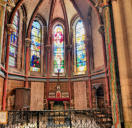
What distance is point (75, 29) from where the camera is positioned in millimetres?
15000

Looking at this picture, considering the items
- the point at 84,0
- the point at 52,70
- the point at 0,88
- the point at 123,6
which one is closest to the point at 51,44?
the point at 52,70

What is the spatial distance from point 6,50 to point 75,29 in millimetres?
7696

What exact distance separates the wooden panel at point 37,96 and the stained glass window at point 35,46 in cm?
170

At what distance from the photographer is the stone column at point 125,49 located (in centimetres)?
325

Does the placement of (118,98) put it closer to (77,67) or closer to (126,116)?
(126,116)

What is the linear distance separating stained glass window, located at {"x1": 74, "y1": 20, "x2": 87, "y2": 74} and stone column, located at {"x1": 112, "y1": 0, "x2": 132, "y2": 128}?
32.6 ft

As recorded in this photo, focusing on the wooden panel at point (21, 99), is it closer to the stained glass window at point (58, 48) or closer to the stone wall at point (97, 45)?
the stained glass window at point (58, 48)

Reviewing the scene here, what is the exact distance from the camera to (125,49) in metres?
3.43

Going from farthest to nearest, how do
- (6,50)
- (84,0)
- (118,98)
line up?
(84,0) < (6,50) < (118,98)

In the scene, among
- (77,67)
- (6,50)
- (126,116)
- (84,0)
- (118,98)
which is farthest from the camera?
(77,67)

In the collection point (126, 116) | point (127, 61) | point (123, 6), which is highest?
point (123, 6)

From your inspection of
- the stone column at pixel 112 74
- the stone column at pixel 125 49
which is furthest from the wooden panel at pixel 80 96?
the stone column at pixel 125 49

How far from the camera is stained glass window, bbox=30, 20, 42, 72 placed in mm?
13773

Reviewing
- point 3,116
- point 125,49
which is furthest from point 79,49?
point 125,49
